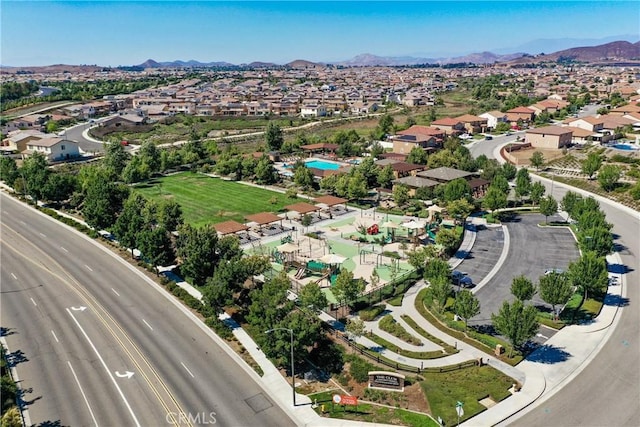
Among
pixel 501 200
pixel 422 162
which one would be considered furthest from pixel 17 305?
pixel 422 162

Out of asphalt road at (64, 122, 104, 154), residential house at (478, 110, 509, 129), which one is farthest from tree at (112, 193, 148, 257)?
residential house at (478, 110, 509, 129)

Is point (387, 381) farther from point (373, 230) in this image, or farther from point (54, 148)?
point (54, 148)

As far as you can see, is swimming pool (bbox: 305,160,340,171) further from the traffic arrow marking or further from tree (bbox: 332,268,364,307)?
the traffic arrow marking

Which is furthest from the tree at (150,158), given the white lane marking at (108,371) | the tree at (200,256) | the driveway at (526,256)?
the driveway at (526,256)

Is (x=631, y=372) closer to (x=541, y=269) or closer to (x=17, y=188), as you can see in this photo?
(x=541, y=269)

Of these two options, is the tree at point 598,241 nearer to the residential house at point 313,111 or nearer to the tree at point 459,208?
the tree at point 459,208

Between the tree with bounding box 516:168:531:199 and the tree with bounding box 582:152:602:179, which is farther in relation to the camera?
the tree with bounding box 582:152:602:179
